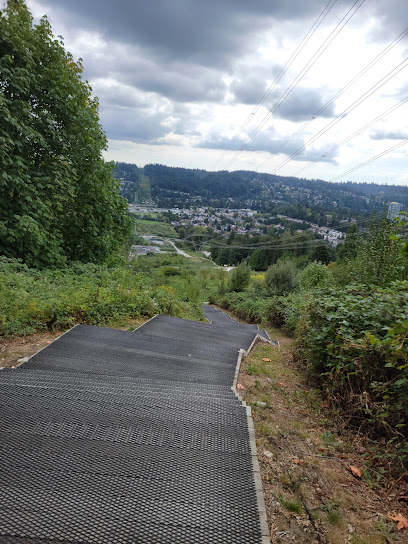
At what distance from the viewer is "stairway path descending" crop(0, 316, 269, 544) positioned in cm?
145

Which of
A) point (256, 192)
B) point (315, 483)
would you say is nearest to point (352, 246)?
point (315, 483)

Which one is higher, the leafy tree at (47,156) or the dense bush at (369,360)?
the leafy tree at (47,156)

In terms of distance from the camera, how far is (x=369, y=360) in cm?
334

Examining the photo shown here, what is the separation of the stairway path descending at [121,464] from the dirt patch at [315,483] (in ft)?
1.28

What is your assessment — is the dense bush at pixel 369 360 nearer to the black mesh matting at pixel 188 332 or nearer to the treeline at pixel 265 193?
the black mesh matting at pixel 188 332

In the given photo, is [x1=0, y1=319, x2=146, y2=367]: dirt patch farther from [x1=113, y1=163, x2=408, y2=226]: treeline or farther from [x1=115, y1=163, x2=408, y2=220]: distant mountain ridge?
[x1=113, y1=163, x2=408, y2=226]: treeline

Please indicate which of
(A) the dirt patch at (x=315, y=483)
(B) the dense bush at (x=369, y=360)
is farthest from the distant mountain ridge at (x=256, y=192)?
(A) the dirt patch at (x=315, y=483)

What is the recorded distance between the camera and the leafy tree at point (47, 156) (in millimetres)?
7965

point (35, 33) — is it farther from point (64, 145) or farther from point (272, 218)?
point (272, 218)

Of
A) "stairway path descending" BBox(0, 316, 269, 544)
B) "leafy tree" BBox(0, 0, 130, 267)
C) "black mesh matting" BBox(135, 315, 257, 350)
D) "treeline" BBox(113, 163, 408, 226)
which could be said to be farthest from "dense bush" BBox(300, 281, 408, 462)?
"treeline" BBox(113, 163, 408, 226)

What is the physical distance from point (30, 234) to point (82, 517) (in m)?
8.12

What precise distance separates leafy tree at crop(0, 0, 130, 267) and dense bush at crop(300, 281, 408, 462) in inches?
293

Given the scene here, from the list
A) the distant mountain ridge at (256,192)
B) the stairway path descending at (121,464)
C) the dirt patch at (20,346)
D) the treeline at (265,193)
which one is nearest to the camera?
the stairway path descending at (121,464)

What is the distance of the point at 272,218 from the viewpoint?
102188 mm
